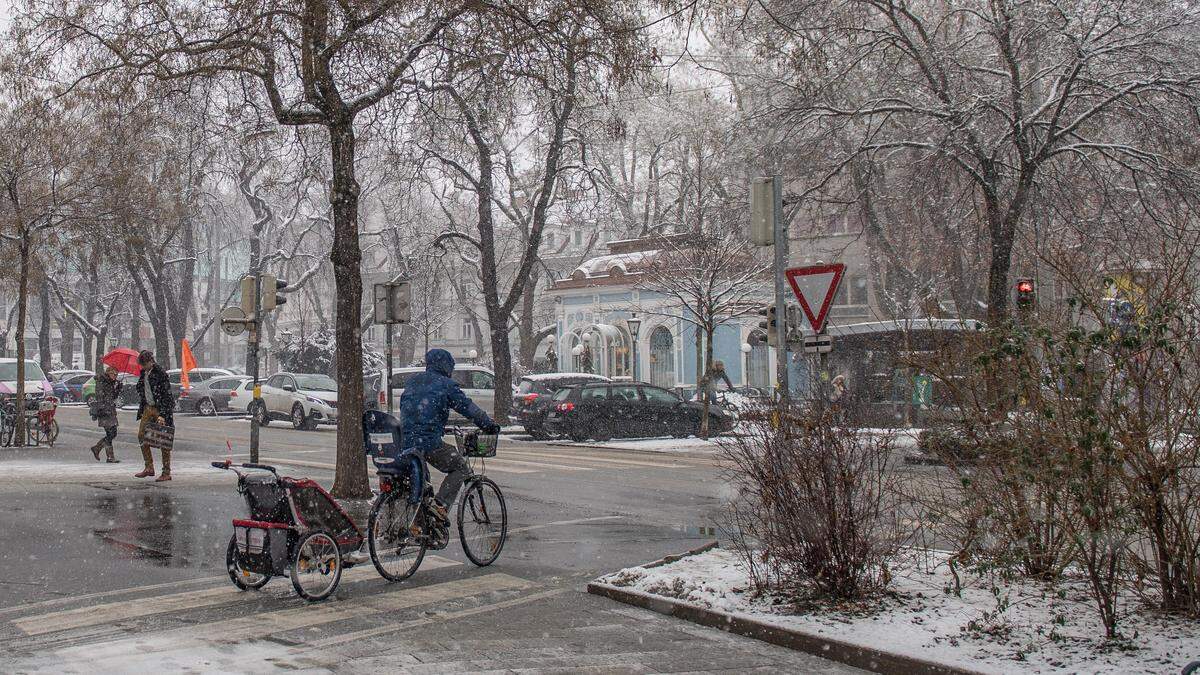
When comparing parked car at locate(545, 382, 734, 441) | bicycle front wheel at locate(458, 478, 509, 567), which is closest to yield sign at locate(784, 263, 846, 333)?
bicycle front wheel at locate(458, 478, 509, 567)

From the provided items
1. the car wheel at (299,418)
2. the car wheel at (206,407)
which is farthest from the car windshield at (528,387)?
the car wheel at (206,407)

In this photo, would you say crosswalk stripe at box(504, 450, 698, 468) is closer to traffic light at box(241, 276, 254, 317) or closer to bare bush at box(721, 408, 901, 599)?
traffic light at box(241, 276, 254, 317)

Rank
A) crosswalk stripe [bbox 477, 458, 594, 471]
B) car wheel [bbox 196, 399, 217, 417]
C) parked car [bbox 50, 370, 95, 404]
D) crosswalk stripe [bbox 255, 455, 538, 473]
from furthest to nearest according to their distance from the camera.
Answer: parked car [bbox 50, 370, 95, 404] < car wheel [bbox 196, 399, 217, 417] < crosswalk stripe [bbox 477, 458, 594, 471] < crosswalk stripe [bbox 255, 455, 538, 473]

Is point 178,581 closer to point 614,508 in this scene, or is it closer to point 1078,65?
point 614,508

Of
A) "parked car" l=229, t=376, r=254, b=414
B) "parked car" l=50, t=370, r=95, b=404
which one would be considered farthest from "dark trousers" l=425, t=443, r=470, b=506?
"parked car" l=50, t=370, r=95, b=404

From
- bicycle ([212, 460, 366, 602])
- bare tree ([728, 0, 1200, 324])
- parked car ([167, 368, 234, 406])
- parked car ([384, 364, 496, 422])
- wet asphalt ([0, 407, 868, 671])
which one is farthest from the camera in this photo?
parked car ([167, 368, 234, 406])

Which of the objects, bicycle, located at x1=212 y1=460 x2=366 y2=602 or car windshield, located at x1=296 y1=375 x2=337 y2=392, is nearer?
bicycle, located at x1=212 y1=460 x2=366 y2=602

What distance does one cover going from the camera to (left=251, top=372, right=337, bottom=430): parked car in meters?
30.2

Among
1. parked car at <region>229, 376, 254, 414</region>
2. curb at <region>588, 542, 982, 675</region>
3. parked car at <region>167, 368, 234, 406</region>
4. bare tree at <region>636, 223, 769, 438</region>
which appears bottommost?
curb at <region>588, 542, 982, 675</region>

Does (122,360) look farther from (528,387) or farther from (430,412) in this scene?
(430,412)

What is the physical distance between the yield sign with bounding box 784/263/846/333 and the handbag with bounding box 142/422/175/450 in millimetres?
8858

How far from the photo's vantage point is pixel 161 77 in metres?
12.6

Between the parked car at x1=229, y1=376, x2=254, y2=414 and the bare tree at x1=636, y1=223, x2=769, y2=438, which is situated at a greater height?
the bare tree at x1=636, y1=223, x2=769, y2=438

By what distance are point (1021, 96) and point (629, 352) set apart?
27.5 metres
